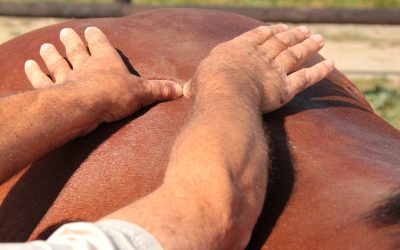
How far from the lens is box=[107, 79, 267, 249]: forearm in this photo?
1.20 metres

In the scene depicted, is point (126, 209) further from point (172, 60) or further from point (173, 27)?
point (173, 27)

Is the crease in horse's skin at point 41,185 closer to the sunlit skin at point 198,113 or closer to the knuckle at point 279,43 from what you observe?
the sunlit skin at point 198,113

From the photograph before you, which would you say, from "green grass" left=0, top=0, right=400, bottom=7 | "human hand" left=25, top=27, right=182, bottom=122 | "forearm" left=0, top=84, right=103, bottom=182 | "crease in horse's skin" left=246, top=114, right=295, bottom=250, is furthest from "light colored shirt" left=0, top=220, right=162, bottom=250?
"green grass" left=0, top=0, right=400, bottom=7

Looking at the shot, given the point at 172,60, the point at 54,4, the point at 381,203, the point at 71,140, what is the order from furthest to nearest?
1. the point at 54,4
2. the point at 172,60
3. the point at 71,140
4. the point at 381,203

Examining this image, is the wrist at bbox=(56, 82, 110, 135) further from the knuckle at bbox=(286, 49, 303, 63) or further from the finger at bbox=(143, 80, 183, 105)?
the knuckle at bbox=(286, 49, 303, 63)

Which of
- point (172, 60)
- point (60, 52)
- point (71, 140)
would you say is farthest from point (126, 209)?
point (60, 52)

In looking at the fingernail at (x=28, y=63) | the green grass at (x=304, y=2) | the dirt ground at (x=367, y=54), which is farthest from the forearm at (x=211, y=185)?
the green grass at (x=304, y=2)

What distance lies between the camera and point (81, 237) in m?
1.13

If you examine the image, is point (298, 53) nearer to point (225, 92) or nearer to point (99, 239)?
point (225, 92)

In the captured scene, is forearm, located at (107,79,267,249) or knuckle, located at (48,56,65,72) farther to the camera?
knuckle, located at (48,56,65,72)

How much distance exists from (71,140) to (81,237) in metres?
0.56

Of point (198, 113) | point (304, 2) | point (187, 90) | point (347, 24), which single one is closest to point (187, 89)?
point (187, 90)

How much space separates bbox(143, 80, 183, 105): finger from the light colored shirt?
0.56m

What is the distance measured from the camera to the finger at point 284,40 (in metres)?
1.72
